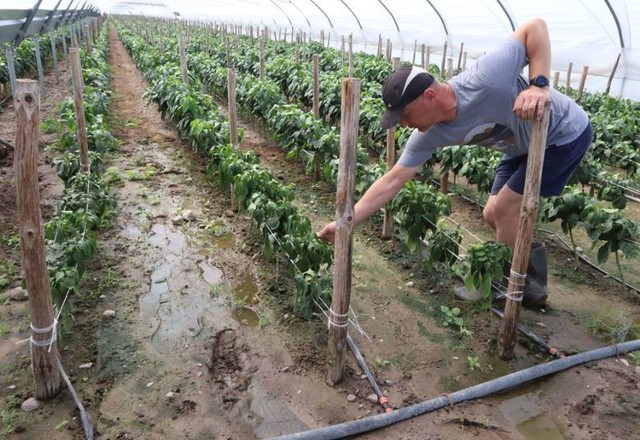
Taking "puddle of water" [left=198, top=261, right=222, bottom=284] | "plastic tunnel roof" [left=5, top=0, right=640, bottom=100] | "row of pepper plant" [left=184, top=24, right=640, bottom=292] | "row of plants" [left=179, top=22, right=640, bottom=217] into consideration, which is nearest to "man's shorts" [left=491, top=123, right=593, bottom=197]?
"row of pepper plant" [left=184, top=24, right=640, bottom=292]

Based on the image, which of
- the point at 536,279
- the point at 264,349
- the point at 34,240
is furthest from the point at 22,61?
the point at 536,279

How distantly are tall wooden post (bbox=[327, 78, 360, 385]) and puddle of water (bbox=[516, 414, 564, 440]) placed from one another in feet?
3.63

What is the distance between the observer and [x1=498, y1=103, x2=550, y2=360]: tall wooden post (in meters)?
3.01

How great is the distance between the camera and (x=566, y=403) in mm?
3164

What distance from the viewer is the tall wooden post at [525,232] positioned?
3014 mm

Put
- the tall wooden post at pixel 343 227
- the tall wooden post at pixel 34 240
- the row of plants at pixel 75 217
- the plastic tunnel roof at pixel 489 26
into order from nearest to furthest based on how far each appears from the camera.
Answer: the tall wooden post at pixel 34 240
the tall wooden post at pixel 343 227
the row of plants at pixel 75 217
the plastic tunnel roof at pixel 489 26

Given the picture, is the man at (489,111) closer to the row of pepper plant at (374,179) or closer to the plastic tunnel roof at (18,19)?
the row of pepper plant at (374,179)

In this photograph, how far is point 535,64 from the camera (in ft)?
9.69

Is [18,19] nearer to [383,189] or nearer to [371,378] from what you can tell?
[383,189]

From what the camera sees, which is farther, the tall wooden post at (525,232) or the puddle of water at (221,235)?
the puddle of water at (221,235)

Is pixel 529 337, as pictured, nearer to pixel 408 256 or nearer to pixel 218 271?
pixel 408 256

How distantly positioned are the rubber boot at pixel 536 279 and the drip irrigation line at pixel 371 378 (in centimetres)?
150

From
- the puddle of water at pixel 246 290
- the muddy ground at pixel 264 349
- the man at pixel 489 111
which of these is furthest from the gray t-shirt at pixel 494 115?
the puddle of water at pixel 246 290

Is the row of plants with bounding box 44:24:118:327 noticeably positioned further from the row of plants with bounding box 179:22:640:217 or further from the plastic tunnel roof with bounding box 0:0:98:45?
the plastic tunnel roof with bounding box 0:0:98:45
